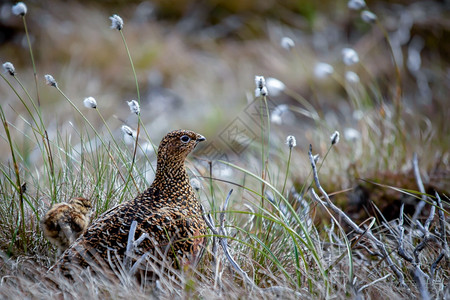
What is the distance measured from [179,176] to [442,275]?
4.78 ft

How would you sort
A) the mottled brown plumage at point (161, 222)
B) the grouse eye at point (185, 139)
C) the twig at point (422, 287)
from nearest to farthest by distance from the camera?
the twig at point (422, 287) → the mottled brown plumage at point (161, 222) → the grouse eye at point (185, 139)

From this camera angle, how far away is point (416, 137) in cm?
462

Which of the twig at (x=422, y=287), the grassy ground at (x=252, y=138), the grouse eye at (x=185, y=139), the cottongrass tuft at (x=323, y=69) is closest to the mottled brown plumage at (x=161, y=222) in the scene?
the grouse eye at (x=185, y=139)

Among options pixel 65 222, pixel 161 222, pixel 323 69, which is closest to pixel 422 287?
pixel 161 222

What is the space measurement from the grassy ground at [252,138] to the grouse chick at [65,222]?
161 mm

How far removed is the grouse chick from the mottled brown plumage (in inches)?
4.4

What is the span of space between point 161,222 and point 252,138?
3.33m

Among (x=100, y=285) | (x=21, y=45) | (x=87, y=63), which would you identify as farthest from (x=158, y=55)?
(x=100, y=285)

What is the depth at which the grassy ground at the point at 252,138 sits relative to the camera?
7.53 ft

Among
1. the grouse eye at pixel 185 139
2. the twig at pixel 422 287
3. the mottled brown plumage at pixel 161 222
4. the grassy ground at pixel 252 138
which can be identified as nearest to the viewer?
the twig at pixel 422 287

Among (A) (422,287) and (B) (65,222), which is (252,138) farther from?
(A) (422,287)

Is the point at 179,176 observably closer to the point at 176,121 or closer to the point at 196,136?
the point at 196,136

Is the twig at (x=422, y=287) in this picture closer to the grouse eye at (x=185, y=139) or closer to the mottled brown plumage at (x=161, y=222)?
the mottled brown plumage at (x=161, y=222)

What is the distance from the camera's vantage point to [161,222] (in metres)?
2.20
